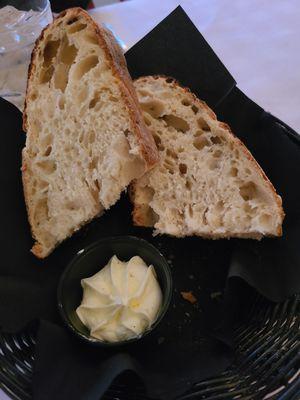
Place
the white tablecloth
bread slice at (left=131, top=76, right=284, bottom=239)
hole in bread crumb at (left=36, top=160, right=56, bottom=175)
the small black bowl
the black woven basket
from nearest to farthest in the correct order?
the black woven basket → the small black bowl → bread slice at (left=131, top=76, right=284, bottom=239) → hole in bread crumb at (left=36, top=160, right=56, bottom=175) → the white tablecloth

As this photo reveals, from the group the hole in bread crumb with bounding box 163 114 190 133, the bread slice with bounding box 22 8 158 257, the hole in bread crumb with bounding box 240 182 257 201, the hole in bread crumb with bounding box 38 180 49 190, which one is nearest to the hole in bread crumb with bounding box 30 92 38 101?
the bread slice with bounding box 22 8 158 257

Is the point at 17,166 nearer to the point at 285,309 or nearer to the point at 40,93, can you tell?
the point at 40,93

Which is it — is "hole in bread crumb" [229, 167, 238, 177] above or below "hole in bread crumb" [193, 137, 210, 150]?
below

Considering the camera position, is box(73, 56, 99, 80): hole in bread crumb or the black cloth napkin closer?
the black cloth napkin

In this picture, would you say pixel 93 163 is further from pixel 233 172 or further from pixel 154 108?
pixel 233 172

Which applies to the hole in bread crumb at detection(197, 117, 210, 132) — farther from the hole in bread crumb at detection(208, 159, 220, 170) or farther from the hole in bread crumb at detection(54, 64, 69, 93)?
the hole in bread crumb at detection(54, 64, 69, 93)

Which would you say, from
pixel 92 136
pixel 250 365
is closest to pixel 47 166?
pixel 92 136
